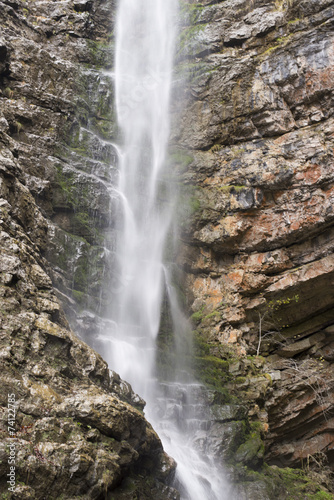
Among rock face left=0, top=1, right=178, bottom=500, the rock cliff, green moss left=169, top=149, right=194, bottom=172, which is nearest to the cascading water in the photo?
green moss left=169, top=149, right=194, bottom=172

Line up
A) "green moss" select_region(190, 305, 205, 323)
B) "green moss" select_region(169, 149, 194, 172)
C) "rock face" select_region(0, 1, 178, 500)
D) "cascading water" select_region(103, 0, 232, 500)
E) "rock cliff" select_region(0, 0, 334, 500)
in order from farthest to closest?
"green moss" select_region(169, 149, 194, 172) → "green moss" select_region(190, 305, 205, 323) → "cascading water" select_region(103, 0, 232, 500) → "rock cliff" select_region(0, 0, 334, 500) → "rock face" select_region(0, 1, 178, 500)

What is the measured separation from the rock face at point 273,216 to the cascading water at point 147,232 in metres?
1.53

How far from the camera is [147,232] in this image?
14.8m

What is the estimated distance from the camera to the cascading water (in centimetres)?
884

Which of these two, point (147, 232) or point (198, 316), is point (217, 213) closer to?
point (147, 232)

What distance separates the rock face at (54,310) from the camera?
446 cm

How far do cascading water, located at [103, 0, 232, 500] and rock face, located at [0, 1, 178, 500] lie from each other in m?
1.28

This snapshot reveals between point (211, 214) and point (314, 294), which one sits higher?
point (211, 214)

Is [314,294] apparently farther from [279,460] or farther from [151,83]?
[151,83]

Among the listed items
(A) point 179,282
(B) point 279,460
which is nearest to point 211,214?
(A) point 179,282

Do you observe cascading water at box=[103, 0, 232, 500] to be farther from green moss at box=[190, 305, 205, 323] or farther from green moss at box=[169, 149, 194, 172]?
green moss at box=[190, 305, 205, 323]

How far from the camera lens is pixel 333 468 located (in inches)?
471

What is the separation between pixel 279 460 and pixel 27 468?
9.63 metres

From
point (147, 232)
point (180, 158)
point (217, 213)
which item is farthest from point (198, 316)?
point (180, 158)
